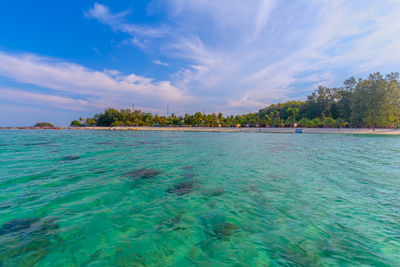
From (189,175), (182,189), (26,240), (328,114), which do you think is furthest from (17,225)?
(328,114)

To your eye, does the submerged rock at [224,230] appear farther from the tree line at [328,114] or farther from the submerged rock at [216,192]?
the tree line at [328,114]

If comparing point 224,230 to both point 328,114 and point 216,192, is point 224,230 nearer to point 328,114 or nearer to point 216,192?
point 216,192

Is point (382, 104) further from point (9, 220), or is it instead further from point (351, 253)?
point (9, 220)

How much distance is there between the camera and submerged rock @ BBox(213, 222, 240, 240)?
11.4ft

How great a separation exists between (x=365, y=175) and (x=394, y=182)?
1.06 meters

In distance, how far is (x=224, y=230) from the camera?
3688mm

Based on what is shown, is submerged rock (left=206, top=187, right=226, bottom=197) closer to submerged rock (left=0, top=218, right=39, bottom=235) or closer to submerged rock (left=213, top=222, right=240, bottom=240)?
submerged rock (left=213, top=222, right=240, bottom=240)

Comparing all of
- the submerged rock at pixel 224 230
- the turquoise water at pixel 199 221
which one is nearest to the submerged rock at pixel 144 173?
the turquoise water at pixel 199 221

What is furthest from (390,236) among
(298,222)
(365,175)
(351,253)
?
(365,175)

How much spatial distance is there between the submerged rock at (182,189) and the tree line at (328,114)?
234 feet

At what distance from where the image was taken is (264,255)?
293 centimetres

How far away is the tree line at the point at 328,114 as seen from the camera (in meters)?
50.8

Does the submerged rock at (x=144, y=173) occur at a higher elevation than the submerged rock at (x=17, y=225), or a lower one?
lower

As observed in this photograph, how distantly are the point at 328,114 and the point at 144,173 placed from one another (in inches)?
3675
